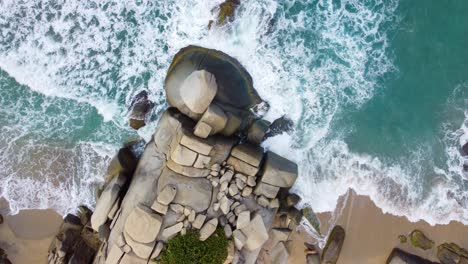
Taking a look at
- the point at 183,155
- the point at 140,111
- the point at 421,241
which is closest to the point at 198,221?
the point at 183,155

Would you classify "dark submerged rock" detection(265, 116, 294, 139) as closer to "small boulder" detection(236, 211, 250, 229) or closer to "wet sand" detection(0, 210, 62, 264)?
"small boulder" detection(236, 211, 250, 229)

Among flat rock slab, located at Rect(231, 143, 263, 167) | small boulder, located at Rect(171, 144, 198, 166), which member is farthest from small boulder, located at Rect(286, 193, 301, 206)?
small boulder, located at Rect(171, 144, 198, 166)

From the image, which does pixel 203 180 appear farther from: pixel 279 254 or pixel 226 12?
pixel 226 12

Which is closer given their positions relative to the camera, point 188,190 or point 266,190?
point 188,190

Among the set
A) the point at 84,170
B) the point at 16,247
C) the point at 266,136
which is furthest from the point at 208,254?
the point at 16,247

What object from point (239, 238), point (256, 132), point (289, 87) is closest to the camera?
point (239, 238)

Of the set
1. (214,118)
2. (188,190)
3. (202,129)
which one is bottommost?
(188,190)
